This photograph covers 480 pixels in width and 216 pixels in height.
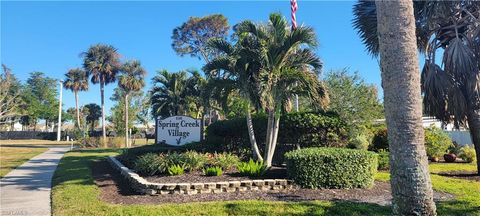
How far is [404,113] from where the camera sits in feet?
15.5

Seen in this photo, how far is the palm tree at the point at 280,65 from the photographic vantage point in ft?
36.9

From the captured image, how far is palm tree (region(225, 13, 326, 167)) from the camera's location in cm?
1123

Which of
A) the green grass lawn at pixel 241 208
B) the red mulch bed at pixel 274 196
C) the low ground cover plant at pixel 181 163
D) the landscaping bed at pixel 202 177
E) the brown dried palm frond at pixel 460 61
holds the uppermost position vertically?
the brown dried palm frond at pixel 460 61

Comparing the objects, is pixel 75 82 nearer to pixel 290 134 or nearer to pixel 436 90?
pixel 290 134

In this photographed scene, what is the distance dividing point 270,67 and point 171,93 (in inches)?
865

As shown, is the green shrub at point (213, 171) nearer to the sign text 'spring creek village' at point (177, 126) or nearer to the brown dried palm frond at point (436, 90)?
the sign text 'spring creek village' at point (177, 126)

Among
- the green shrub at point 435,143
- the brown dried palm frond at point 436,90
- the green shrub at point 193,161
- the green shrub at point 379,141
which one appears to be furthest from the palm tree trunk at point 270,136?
the green shrub at point 435,143

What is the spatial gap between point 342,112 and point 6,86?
50601 millimetres

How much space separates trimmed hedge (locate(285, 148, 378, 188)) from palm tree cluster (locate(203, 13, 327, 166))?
230cm

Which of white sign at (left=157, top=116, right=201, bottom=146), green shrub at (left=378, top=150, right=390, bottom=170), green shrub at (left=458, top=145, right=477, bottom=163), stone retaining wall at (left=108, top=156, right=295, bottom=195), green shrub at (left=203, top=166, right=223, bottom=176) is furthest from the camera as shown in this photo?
green shrub at (left=458, top=145, right=477, bottom=163)

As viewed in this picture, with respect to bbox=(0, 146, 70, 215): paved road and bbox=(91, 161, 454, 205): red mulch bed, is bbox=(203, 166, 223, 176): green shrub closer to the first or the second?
bbox=(91, 161, 454, 205): red mulch bed

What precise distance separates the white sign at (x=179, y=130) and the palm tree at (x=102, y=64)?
101 ft

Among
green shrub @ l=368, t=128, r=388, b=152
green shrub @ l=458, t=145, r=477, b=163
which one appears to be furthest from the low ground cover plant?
green shrub @ l=458, t=145, r=477, b=163

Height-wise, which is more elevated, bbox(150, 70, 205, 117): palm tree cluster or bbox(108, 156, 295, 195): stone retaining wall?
bbox(150, 70, 205, 117): palm tree cluster
